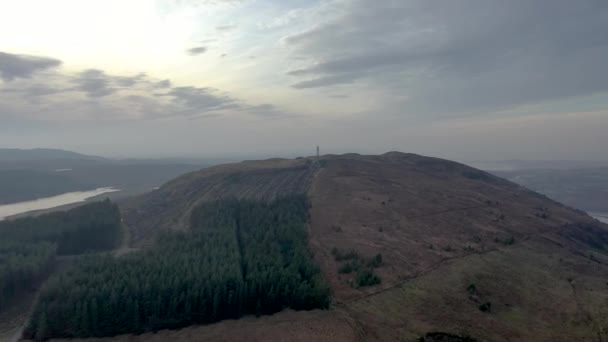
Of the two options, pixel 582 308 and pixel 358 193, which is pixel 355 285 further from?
pixel 358 193

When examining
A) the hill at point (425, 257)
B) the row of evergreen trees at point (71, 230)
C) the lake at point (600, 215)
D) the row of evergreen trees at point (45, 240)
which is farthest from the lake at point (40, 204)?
the lake at point (600, 215)

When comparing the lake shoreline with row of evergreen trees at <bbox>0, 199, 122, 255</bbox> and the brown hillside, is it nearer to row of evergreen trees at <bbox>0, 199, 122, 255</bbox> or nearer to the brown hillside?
the brown hillside

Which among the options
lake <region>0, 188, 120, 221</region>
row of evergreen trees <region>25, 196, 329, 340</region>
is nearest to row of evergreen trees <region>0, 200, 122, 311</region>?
row of evergreen trees <region>25, 196, 329, 340</region>

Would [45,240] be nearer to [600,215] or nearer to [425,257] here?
[425,257]

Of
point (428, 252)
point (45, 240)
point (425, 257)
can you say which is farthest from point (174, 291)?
point (45, 240)

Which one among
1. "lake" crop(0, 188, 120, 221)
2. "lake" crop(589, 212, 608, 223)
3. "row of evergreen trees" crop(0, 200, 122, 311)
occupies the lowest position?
"lake" crop(589, 212, 608, 223)

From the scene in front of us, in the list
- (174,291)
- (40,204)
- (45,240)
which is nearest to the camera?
(174,291)
